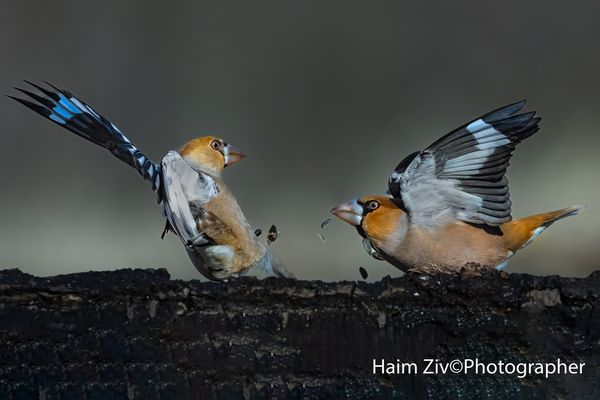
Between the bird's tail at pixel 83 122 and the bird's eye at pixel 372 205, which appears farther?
the bird's tail at pixel 83 122

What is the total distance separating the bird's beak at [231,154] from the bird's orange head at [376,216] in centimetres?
45

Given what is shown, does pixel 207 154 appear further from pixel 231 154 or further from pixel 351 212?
pixel 351 212

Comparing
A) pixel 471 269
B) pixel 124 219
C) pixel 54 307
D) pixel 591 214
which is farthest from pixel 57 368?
pixel 591 214

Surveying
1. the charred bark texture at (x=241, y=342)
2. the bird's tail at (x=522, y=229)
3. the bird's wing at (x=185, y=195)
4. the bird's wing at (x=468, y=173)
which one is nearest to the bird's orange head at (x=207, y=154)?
the bird's wing at (x=185, y=195)

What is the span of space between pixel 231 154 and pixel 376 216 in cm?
53

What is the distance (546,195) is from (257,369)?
66.0 inches

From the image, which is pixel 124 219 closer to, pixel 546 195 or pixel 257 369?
pixel 546 195

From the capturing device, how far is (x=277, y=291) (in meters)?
1.05

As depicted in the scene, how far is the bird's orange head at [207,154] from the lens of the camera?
2.25m

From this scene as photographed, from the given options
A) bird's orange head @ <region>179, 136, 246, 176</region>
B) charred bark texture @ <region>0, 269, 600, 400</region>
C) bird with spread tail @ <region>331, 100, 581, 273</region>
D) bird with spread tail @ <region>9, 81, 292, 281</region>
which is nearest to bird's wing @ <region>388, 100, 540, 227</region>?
bird with spread tail @ <region>331, 100, 581, 273</region>

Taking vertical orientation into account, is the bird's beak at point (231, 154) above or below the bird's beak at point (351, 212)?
above

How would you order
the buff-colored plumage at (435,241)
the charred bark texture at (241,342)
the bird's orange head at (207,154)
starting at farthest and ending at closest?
the bird's orange head at (207,154) < the buff-colored plumage at (435,241) < the charred bark texture at (241,342)

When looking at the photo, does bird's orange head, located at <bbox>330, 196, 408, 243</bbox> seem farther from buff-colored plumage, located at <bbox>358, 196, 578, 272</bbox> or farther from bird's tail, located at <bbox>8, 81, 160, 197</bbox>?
bird's tail, located at <bbox>8, 81, 160, 197</bbox>

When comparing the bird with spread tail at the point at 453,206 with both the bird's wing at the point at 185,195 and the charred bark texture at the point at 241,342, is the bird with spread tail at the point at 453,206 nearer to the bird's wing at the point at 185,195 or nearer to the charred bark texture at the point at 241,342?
the bird's wing at the point at 185,195
